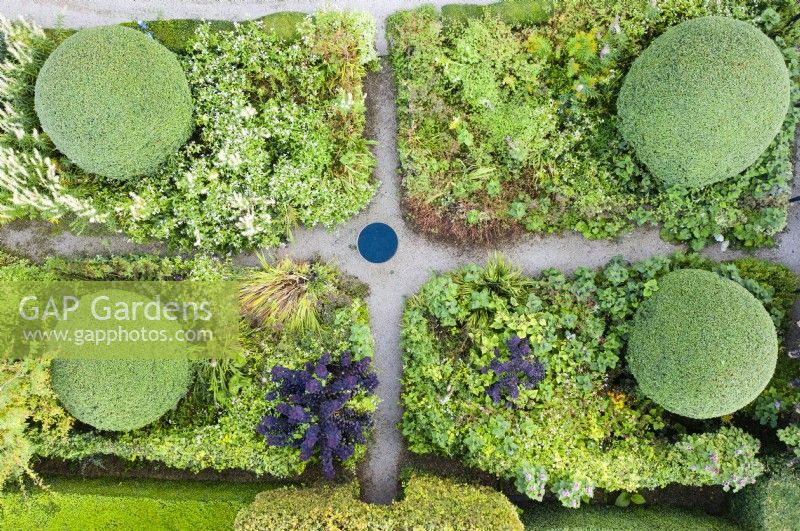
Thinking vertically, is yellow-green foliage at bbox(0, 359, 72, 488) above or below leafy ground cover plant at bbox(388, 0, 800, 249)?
below

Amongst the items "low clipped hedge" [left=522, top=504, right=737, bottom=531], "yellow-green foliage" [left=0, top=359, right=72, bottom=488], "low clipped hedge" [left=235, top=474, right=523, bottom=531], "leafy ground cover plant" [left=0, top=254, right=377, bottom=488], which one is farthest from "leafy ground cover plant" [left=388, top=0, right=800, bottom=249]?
"yellow-green foliage" [left=0, top=359, right=72, bottom=488]

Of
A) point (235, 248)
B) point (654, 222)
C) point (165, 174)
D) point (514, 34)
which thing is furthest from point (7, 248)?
point (654, 222)

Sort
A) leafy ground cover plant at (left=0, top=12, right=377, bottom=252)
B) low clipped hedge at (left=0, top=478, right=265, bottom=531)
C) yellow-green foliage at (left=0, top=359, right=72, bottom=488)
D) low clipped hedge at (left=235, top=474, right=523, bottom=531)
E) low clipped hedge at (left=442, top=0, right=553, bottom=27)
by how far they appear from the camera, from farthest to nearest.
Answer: low clipped hedge at (left=442, top=0, right=553, bottom=27)
leafy ground cover plant at (left=0, top=12, right=377, bottom=252)
low clipped hedge at (left=0, top=478, right=265, bottom=531)
yellow-green foliage at (left=0, top=359, right=72, bottom=488)
low clipped hedge at (left=235, top=474, right=523, bottom=531)

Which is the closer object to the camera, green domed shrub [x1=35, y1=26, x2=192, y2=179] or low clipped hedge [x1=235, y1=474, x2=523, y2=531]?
low clipped hedge [x1=235, y1=474, x2=523, y2=531]

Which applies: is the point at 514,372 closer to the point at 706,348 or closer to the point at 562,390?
the point at 562,390

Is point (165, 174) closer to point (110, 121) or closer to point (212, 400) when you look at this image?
point (110, 121)

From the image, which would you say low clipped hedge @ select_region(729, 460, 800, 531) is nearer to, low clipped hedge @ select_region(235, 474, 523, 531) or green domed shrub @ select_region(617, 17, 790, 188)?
low clipped hedge @ select_region(235, 474, 523, 531)

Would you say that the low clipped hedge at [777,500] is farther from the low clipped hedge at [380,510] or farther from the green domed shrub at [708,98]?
the green domed shrub at [708,98]
